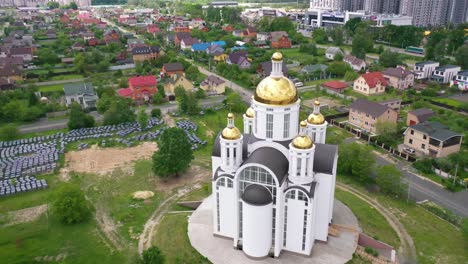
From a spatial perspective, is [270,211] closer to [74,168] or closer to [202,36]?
[74,168]

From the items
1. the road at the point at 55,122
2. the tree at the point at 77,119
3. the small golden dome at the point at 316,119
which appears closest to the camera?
the small golden dome at the point at 316,119

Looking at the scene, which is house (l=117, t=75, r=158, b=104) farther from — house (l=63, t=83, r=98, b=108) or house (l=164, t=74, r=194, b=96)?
house (l=63, t=83, r=98, b=108)

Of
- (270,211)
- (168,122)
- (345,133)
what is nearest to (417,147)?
(345,133)

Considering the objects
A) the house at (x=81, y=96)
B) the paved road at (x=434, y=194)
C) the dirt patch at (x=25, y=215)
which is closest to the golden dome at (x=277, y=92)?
the paved road at (x=434, y=194)

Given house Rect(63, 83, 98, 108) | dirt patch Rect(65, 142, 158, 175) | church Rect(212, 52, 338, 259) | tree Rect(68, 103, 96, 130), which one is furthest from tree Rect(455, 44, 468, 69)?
tree Rect(68, 103, 96, 130)

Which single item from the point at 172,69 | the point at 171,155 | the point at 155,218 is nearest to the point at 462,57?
the point at 172,69

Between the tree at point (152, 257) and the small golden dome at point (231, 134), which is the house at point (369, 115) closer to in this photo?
the small golden dome at point (231, 134)
